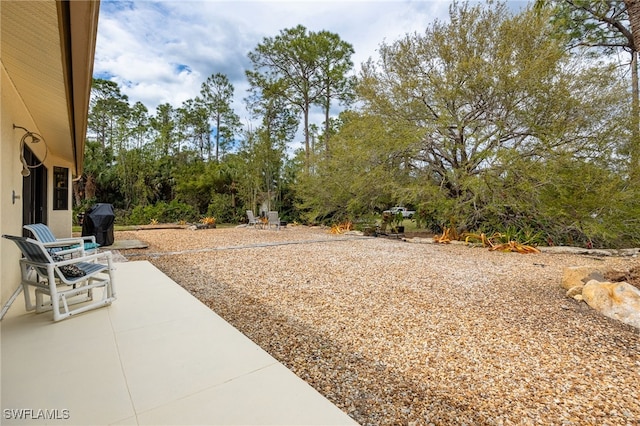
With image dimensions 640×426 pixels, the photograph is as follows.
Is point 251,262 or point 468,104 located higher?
point 468,104

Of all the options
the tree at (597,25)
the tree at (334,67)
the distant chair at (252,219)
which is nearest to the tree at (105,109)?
the distant chair at (252,219)

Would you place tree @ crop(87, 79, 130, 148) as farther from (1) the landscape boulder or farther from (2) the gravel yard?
(1) the landscape boulder

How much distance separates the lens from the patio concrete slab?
1.37 metres

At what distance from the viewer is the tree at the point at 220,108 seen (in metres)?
21.6

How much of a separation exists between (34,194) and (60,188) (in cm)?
294

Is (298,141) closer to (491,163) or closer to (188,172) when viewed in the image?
(188,172)

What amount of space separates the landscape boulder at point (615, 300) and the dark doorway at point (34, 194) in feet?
21.4

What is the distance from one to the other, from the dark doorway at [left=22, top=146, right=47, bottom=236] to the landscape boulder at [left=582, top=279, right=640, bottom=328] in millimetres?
6532

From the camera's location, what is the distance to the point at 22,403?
4.67 ft

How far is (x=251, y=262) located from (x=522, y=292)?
167 inches

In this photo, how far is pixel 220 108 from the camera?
21.9 m

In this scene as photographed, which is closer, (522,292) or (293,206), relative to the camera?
(522,292)

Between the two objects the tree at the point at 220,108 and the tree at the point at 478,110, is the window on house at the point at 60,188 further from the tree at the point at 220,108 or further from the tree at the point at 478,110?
the tree at the point at 220,108

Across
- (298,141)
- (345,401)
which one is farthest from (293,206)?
(345,401)
